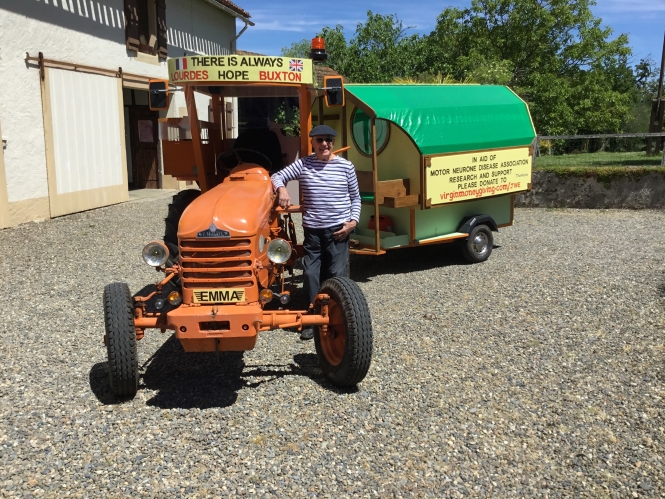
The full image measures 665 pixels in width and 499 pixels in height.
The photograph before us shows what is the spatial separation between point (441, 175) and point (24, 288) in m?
4.85

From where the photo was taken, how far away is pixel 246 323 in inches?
151

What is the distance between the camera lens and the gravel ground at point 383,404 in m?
3.24

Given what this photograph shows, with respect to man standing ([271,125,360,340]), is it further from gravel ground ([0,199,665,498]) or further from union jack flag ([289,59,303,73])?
gravel ground ([0,199,665,498])

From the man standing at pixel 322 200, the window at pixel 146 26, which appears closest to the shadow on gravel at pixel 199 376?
the man standing at pixel 322 200

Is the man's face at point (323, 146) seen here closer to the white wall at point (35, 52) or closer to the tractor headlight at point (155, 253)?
the tractor headlight at point (155, 253)

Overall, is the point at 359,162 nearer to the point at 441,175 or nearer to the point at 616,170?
the point at 441,175

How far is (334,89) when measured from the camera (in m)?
4.77

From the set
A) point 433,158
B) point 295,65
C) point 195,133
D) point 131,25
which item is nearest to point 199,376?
point 195,133

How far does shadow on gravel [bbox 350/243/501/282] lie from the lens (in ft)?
25.6

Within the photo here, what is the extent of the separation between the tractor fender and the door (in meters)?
9.80

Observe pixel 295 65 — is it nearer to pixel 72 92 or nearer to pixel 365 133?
pixel 365 133

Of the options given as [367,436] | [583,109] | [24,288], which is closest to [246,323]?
[367,436]

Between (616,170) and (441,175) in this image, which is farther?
(616,170)

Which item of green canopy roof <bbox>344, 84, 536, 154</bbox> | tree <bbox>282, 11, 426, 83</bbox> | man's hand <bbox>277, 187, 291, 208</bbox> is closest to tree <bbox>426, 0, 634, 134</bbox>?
tree <bbox>282, 11, 426, 83</bbox>
